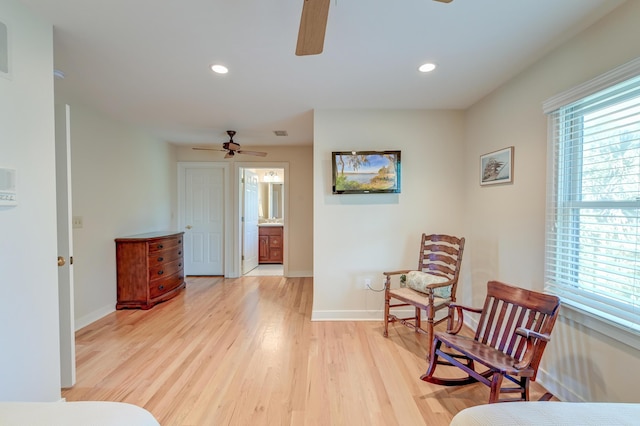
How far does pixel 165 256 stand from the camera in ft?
12.0

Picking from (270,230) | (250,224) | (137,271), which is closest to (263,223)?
(270,230)

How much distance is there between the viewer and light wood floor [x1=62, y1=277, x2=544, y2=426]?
1679 mm

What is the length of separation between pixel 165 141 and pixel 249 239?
223 centimetres

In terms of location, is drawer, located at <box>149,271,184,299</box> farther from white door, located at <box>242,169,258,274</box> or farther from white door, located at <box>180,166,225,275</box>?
white door, located at <box>242,169,258,274</box>

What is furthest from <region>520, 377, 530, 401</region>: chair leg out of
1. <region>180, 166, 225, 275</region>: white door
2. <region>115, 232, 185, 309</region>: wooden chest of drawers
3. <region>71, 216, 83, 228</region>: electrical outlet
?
→ <region>180, 166, 225, 275</region>: white door

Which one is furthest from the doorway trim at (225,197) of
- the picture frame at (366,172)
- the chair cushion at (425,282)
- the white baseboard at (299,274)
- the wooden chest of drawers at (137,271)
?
the chair cushion at (425,282)

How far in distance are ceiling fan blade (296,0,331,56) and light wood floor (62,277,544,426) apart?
204 cm

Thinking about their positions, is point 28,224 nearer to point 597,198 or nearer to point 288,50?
point 288,50

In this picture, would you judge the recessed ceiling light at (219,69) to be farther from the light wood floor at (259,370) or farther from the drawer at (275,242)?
the drawer at (275,242)

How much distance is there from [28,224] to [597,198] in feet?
10.7

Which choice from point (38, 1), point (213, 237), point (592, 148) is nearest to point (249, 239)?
point (213, 237)

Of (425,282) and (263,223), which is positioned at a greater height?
(263,223)

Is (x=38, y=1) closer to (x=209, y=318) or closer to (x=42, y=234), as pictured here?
(x=42, y=234)

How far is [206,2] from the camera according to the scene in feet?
4.68
